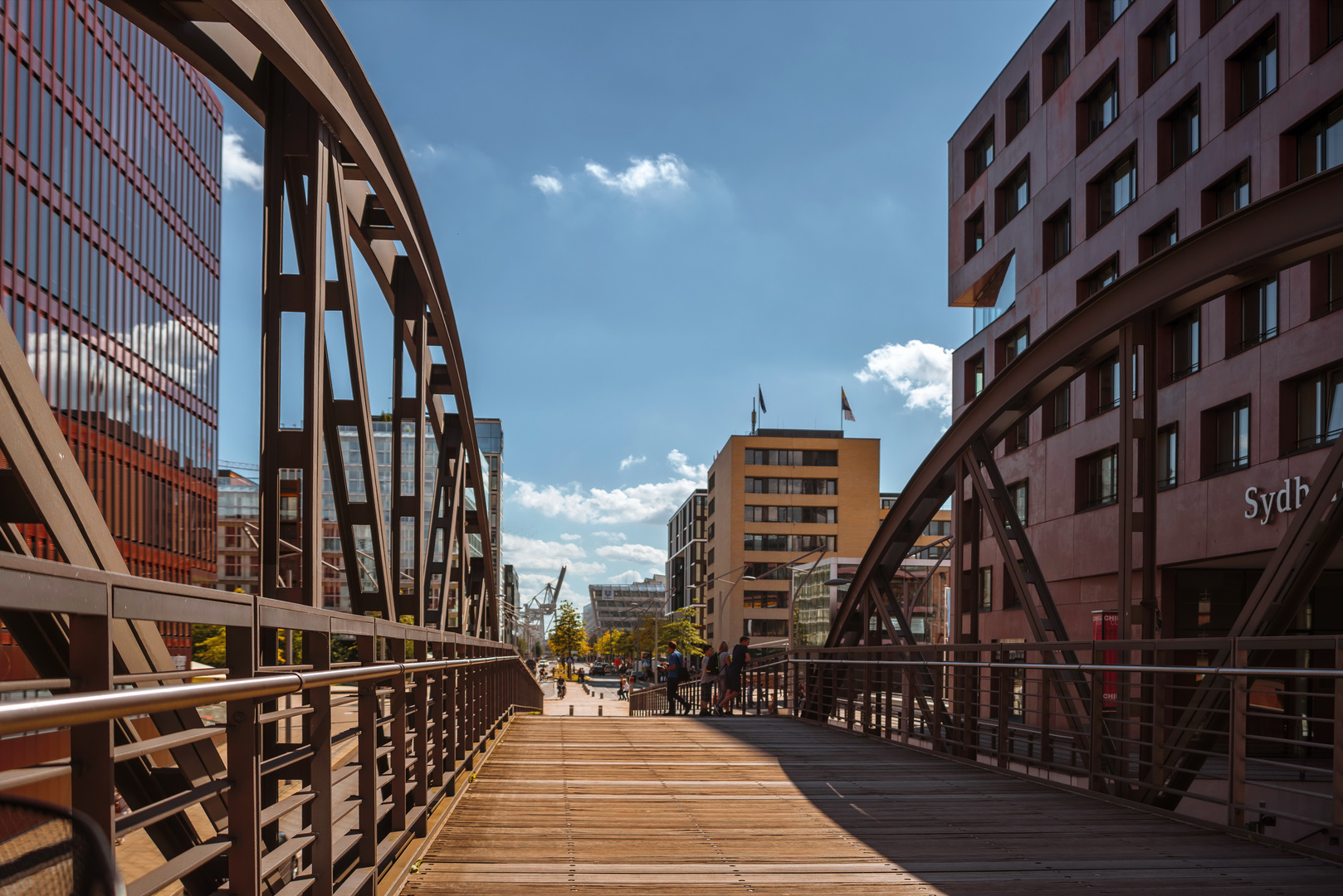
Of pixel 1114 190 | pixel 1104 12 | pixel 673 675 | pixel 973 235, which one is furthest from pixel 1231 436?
pixel 973 235

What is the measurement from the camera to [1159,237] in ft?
76.5

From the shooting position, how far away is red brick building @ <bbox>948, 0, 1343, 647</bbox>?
18281mm

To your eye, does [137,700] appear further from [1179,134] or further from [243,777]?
[1179,134]

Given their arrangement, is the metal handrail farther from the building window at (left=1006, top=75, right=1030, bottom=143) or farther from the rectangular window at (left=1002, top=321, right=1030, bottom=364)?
the building window at (left=1006, top=75, right=1030, bottom=143)

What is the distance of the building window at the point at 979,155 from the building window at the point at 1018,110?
1.48m

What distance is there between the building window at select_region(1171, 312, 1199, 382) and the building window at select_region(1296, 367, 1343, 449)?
310 centimetres

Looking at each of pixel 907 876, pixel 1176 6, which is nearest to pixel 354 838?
pixel 907 876

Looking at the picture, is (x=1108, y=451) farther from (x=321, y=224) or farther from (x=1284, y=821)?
(x=321, y=224)

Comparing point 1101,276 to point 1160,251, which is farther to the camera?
point 1101,276

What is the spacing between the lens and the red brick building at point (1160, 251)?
1828 cm

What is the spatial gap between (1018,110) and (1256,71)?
1125 centimetres

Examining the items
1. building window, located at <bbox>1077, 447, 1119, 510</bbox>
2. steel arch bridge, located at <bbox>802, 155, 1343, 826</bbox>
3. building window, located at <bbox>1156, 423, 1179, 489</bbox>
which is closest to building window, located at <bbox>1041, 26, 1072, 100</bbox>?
building window, located at <bbox>1077, 447, 1119, 510</bbox>

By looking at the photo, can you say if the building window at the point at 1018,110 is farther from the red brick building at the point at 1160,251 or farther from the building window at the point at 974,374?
the building window at the point at 974,374

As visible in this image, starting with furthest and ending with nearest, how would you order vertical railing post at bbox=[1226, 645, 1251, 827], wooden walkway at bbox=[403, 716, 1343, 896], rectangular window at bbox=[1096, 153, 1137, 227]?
rectangular window at bbox=[1096, 153, 1137, 227]
vertical railing post at bbox=[1226, 645, 1251, 827]
wooden walkway at bbox=[403, 716, 1343, 896]
